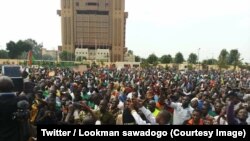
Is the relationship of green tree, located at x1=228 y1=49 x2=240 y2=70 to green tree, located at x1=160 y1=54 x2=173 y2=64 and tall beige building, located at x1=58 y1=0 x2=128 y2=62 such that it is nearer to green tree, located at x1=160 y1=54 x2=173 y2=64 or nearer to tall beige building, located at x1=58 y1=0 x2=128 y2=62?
green tree, located at x1=160 y1=54 x2=173 y2=64

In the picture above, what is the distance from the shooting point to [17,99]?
413 cm

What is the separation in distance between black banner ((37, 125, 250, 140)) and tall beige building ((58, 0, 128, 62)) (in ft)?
370

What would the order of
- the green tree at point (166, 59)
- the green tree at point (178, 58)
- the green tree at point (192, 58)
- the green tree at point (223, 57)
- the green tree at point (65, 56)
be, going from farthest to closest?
the green tree at point (65, 56) → the green tree at point (192, 58) → the green tree at point (178, 58) → the green tree at point (166, 59) → the green tree at point (223, 57)

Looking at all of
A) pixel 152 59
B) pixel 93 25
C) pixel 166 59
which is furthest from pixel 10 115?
pixel 93 25

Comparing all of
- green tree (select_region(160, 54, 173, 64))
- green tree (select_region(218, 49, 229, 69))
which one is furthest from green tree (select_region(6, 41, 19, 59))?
green tree (select_region(218, 49, 229, 69))

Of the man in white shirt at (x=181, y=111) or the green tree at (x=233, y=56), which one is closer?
the man in white shirt at (x=181, y=111)

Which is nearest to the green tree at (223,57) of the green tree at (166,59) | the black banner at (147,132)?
the green tree at (166,59)

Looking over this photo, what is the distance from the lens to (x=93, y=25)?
12088cm

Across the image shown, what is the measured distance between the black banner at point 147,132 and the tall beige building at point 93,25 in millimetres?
112800

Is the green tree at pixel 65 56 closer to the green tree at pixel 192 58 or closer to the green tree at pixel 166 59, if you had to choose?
the green tree at pixel 166 59

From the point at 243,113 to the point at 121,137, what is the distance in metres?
2.89

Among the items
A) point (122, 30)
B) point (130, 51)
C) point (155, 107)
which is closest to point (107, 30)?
point (122, 30)

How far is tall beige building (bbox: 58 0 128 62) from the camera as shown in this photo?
118562mm

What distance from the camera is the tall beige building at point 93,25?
119 meters
